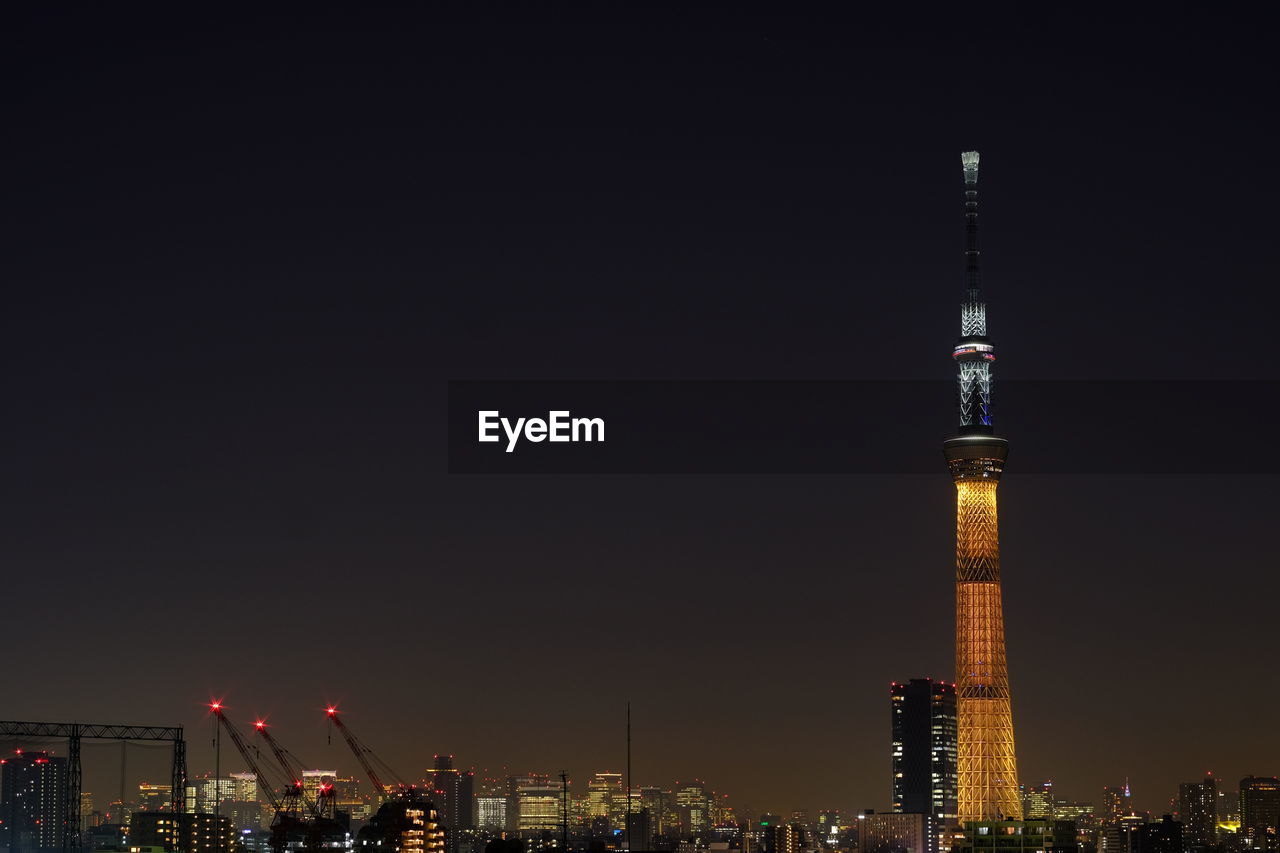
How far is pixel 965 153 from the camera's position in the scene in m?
170

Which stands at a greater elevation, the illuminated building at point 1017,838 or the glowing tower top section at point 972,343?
the glowing tower top section at point 972,343

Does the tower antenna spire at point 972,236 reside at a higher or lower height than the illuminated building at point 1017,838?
higher

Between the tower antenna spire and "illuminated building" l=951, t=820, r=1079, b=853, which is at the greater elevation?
the tower antenna spire

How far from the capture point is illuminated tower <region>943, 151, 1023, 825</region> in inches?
6506

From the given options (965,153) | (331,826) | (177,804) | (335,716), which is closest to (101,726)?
(177,804)

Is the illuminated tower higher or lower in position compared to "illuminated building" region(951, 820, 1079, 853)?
higher

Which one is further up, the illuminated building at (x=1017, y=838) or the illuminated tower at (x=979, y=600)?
the illuminated tower at (x=979, y=600)

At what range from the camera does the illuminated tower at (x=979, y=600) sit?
165 metres

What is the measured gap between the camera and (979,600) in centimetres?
16512

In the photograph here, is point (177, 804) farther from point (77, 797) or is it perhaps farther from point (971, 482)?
point (971, 482)

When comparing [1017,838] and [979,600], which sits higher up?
[979,600]

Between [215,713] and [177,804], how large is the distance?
12511 millimetres

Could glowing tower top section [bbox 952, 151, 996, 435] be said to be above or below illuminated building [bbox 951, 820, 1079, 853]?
above

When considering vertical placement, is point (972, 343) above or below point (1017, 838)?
above
